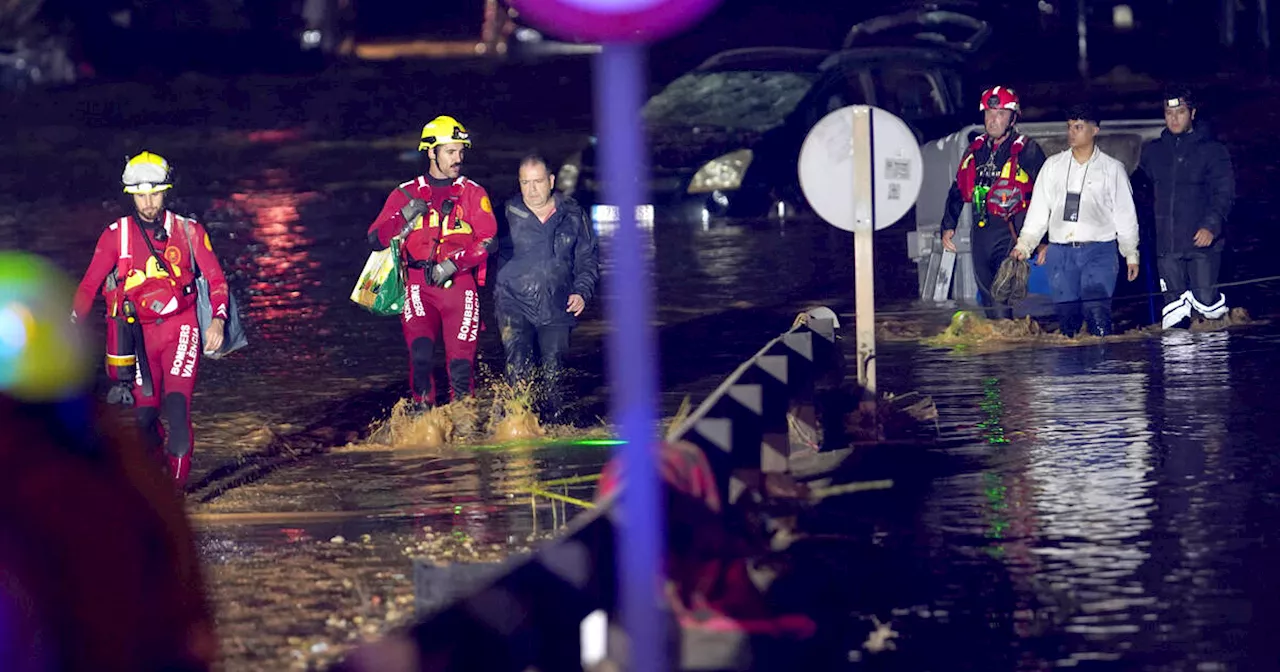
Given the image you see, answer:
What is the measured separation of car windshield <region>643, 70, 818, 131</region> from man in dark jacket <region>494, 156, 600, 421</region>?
1388 centimetres

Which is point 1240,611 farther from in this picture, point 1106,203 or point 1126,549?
point 1106,203

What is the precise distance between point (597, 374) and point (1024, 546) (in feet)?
21.7

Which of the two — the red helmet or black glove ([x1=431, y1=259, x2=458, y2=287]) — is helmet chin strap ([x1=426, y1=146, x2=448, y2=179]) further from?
the red helmet

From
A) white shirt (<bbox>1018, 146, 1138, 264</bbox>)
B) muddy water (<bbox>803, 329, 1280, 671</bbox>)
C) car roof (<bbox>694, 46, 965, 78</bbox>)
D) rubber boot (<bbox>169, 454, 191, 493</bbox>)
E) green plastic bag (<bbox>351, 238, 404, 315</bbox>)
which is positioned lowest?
muddy water (<bbox>803, 329, 1280, 671</bbox>)

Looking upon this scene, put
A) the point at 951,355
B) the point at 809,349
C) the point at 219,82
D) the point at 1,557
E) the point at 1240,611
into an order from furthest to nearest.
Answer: the point at 219,82 < the point at 951,355 < the point at 809,349 < the point at 1240,611 < the point at 1,557

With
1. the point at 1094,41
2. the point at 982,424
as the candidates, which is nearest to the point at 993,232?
the point at 982,424

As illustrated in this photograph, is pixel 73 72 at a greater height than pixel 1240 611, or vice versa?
pixel 73 72

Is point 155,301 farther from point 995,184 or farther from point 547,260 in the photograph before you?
point 995,184

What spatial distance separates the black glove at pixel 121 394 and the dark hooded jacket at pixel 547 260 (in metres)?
2.56

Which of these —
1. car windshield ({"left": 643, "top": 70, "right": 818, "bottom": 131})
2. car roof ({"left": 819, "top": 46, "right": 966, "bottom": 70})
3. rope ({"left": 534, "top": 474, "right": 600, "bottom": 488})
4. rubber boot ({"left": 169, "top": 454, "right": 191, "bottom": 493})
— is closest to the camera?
rope ({"left": 534, "top": 474, "right": 600, "bottom": 488})

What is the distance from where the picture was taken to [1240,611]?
832 centimetres

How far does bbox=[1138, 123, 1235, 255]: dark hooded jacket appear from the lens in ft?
54.0

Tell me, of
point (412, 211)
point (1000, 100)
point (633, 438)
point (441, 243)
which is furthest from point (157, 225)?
point (1000, 100)

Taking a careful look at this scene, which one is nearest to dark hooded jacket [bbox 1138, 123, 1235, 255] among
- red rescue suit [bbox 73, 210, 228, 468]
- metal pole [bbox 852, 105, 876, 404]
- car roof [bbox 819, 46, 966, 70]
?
metal pole [bbox 852, 105, 876, 404]
